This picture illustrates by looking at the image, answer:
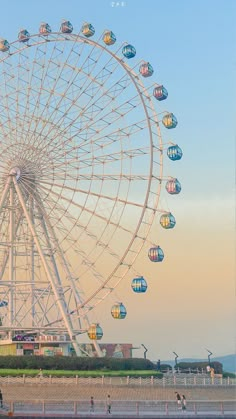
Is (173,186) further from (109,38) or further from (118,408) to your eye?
(118,408)

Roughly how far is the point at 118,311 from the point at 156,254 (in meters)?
4.65

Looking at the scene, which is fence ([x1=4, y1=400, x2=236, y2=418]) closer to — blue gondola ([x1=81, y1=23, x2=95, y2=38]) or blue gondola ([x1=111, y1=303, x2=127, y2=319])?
blue gondola ([x1=111, y1=303, x2=127, y2=319])

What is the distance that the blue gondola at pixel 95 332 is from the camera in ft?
160

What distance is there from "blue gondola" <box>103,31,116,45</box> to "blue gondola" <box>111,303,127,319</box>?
1828 cm

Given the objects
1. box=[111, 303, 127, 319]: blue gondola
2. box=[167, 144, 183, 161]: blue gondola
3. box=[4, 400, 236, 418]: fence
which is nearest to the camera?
box=[4, 400, 236, 418]: fence

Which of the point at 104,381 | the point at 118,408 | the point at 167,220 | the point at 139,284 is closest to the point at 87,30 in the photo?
the point at 167,220

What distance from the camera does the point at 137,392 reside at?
41.8m

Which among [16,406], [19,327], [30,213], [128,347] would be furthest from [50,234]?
[16,406]

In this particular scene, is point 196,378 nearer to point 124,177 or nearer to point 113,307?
point 113,307

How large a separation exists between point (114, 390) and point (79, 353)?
9673 millimetres

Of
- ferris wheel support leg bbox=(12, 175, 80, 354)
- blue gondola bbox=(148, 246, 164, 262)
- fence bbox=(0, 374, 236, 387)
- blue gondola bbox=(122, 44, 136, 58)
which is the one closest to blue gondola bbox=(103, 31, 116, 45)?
blue gondola bbox=(122, 44, 136, 58)

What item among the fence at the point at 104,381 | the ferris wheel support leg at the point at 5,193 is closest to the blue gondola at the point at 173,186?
the ferris wheel support leg at the point at 5,193

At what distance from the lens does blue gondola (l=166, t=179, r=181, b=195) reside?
51156 mm

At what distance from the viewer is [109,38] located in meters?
53.5
